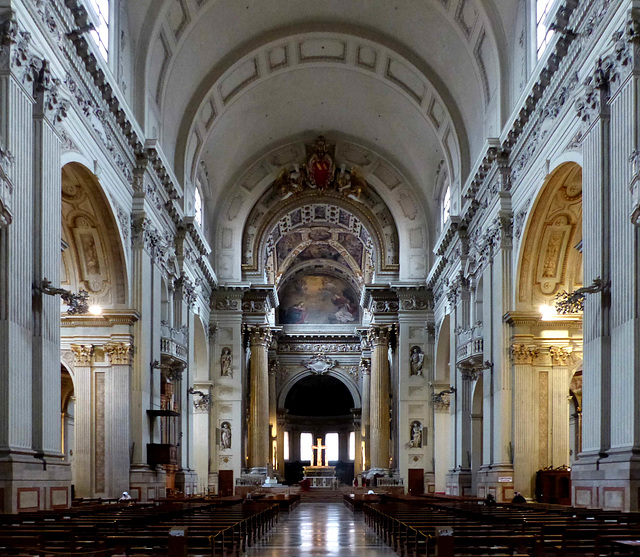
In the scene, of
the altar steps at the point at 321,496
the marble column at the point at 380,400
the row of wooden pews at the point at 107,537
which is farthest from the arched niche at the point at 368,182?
the row of wooden pews at the point at 107,537

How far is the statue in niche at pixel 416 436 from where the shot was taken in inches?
1521

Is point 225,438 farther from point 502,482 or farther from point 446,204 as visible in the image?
point 502,482

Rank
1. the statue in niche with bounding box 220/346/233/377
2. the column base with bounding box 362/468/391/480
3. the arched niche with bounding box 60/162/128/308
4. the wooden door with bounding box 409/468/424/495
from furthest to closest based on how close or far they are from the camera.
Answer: the column base with bounding box 362/468/391/480, the statue in niche with bounding box 220/346/233/377, the wooden door with bounding box 409/468/424/495, the arched niche with bounding box 60/162/128/308

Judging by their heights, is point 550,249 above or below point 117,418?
above

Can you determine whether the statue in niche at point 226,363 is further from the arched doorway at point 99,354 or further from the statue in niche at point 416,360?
the arched doorway at point 99,354

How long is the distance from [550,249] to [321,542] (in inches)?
426

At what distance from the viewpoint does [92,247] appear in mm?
22797

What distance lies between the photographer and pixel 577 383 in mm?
29844

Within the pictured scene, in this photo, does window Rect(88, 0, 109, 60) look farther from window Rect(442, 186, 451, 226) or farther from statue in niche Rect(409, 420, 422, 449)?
statue in niche Rect(409, 420, 422, 449)

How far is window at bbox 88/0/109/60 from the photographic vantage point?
2052 cm

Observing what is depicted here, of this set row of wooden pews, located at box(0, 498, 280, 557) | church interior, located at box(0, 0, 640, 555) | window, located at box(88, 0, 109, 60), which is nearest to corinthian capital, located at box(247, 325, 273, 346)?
church interior, located at box(0, 0, 640, 555)

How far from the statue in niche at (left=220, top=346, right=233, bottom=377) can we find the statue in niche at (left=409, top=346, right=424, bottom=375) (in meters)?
7.70

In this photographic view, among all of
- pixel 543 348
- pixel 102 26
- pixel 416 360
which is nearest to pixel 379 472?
pixel 416 360

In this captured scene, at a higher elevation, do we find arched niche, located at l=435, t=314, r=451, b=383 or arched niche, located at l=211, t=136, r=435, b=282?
arched niche, located at l=211, t=136, r=435, b=282
